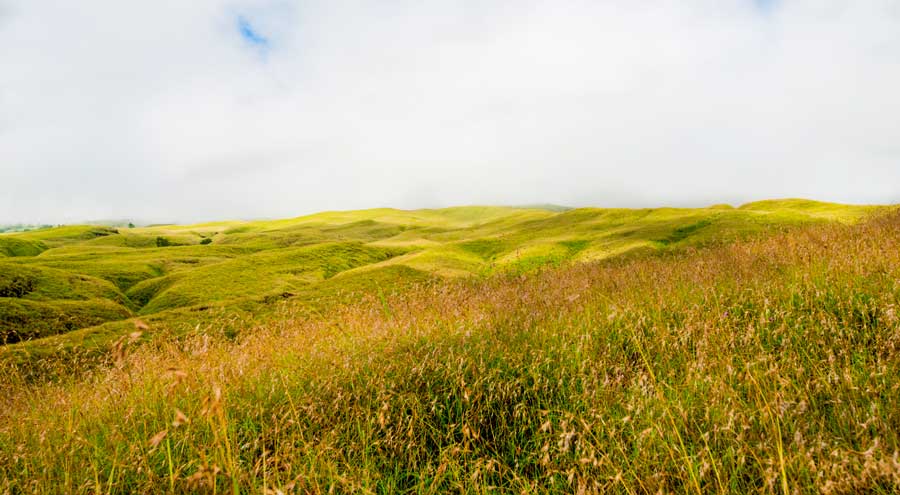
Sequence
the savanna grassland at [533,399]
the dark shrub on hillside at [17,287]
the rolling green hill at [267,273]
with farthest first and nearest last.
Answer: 1. the dark shrub on hillside at [17,287]
2. the rolling green hill at [267,273]
3. the savanna grassland at [533,399]

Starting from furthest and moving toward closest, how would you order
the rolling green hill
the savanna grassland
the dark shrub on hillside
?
the dark shrub on hillside
the rolling green hill
the savanna grassland

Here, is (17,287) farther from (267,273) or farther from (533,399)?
(533,399)

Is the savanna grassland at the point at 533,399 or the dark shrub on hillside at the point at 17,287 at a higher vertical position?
the savanna grassland at the point at 533,399

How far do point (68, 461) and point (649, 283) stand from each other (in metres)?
9.19

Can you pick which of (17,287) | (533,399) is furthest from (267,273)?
(533,399)

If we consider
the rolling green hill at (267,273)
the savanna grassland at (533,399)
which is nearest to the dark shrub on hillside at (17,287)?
the rolling green hill at (267,273)

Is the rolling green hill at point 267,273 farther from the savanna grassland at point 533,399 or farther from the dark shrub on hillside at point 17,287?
the savanna grassland at point 533,399

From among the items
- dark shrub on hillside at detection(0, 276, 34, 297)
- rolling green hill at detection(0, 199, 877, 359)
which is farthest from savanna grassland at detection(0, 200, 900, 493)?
dark shrub on hillside at detection(0, 276, 34, 297)

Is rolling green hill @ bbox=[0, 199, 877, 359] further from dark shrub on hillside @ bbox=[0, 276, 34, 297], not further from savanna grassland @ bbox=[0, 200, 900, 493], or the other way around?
savanna grassland @ bbox=[0, 200, 900, 493]

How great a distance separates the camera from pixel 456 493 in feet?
13.9

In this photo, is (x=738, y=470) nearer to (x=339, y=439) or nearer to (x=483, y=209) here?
(x=339, y=439)

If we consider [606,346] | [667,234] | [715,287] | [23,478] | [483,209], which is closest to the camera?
[23,478]

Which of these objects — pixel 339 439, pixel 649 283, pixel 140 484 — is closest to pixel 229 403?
pixel 140 484

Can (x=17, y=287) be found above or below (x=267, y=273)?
above
